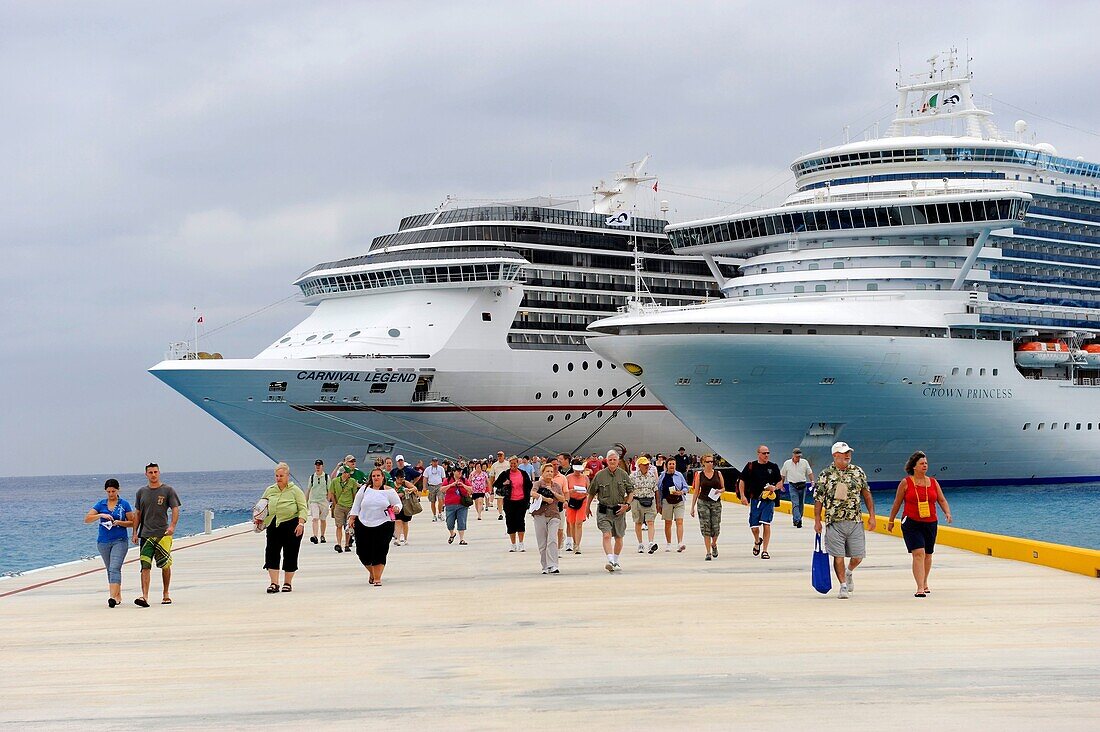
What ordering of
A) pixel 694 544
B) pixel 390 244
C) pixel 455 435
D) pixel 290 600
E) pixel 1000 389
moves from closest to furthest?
pixel 290 600, pixel 694 544, pixel 1000 389, pixel 455 435, pixel 390 244

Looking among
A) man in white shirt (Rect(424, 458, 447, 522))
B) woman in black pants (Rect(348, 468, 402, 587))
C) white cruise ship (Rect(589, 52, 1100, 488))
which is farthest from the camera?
white cruise ship (Rect(589, 52, 1100, 488))

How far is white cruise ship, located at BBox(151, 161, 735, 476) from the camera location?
4612 centimetres

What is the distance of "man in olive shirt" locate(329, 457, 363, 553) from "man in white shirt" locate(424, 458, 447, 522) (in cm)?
480

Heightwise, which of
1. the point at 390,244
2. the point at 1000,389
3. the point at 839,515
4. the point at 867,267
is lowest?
the point at 839,515

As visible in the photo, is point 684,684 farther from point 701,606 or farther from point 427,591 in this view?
point 427,591

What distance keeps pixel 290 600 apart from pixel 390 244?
135 feet

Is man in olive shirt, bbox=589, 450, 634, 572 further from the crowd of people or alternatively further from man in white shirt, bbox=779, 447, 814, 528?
man in white shirt, bbox=779, 447, 814, 528

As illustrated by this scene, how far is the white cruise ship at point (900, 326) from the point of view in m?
37.8

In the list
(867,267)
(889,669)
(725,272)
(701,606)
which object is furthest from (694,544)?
(725,272)

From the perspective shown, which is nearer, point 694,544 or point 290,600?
point 290,600

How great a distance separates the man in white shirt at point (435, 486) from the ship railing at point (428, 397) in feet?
55.1

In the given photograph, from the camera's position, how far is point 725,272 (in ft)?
209

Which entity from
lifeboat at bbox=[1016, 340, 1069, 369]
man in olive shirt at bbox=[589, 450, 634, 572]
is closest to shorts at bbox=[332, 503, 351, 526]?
man in olive shirt at bbox=[589, 450, 634, 572]

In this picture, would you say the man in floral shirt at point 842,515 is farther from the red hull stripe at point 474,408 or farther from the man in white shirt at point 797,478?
the red hull stripe at point 474,408
